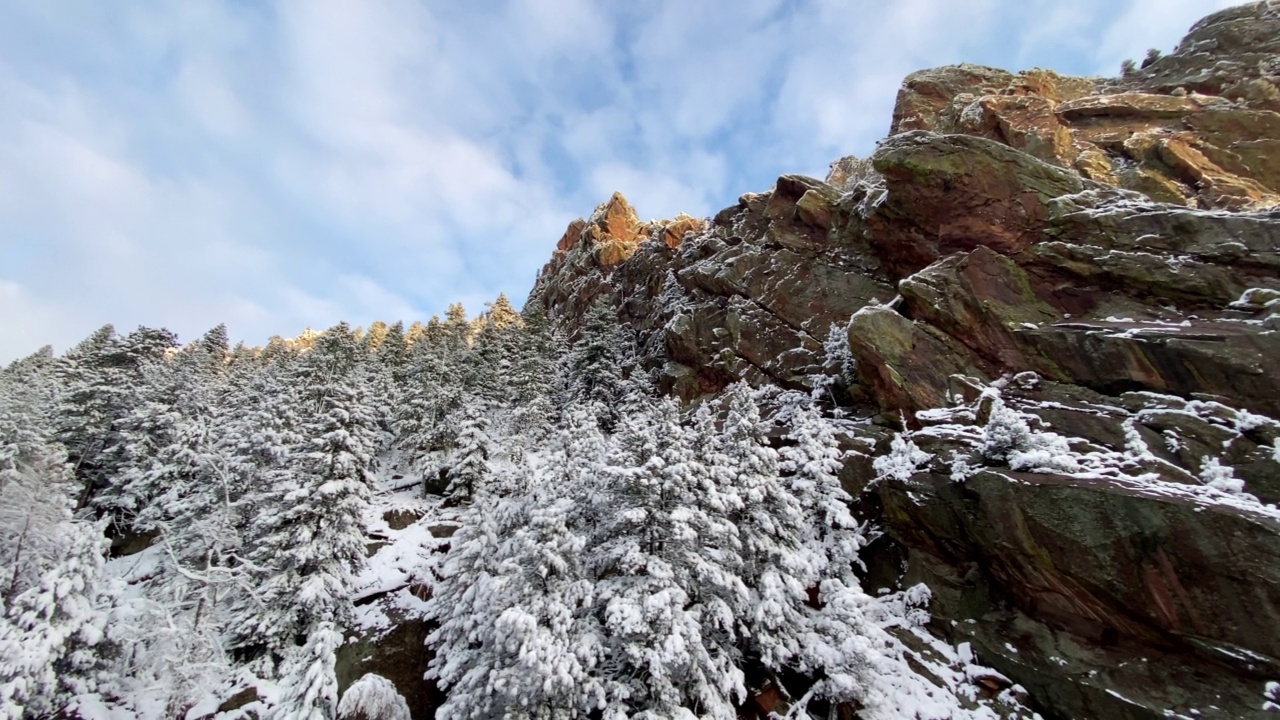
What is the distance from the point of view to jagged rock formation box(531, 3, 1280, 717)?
14.5 metres

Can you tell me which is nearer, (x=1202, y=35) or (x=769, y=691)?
(x=769, y=691)

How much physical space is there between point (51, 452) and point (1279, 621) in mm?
45032

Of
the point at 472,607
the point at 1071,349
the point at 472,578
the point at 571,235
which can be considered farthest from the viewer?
the point at 571,235

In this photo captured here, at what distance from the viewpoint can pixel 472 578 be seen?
18.3m

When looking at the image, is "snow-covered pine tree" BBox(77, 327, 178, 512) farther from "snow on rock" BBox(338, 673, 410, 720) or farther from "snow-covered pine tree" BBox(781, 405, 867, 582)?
"snow-covered pine tree" BBox(781, 405, 867, 582)

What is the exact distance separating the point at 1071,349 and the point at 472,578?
25.4m

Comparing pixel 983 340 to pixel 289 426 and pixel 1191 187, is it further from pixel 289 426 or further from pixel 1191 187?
pixel 289 426

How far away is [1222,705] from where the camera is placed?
12.8 meters

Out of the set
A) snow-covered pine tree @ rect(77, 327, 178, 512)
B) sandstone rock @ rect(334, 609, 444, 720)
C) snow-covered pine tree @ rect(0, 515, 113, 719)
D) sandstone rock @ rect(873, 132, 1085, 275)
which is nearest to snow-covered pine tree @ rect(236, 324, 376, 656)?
sandstone rock @ rect(334, 609, 444, 720)

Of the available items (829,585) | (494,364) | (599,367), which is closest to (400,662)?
(829,585)

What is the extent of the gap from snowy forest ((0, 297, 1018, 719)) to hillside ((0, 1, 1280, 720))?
12 centimetres

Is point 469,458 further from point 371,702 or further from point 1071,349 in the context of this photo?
point 1071,349

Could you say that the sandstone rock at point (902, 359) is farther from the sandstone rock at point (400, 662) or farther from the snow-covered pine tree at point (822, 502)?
the sandstone rock at point (400, 662)

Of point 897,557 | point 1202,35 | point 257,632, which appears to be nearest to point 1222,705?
point 897,557
